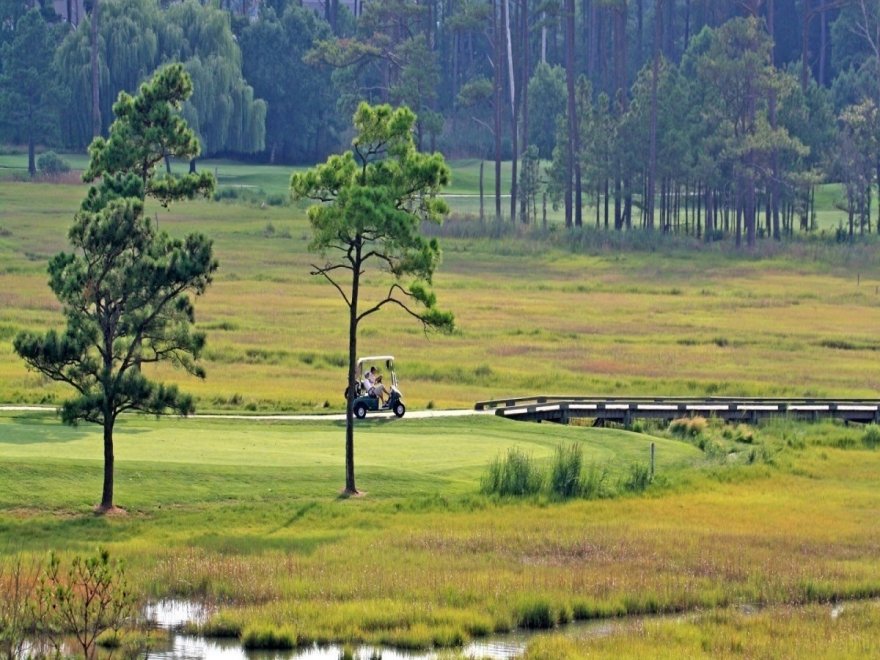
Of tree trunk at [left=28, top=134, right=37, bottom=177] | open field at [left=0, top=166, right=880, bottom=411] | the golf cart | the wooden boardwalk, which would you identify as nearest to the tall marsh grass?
the golf cart

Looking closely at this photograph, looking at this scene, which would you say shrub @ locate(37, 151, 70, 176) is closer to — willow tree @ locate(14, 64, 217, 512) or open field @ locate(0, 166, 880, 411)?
open field @ locate(0, 166, 880, 411)

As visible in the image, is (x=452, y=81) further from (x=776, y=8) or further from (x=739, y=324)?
(x=739, y=324)

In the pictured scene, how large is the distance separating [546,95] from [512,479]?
128701 mm

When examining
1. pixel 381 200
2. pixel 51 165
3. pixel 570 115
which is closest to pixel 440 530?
pixel 381 200

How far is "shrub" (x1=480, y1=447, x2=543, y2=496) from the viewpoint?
39188 millimetres

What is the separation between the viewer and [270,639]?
2692 centimetres

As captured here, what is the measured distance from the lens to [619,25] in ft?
513

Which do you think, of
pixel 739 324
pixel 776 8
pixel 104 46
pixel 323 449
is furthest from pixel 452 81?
pixel 323 449

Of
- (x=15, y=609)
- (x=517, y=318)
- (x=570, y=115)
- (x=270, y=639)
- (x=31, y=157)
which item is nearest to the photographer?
(x=15, y=609)

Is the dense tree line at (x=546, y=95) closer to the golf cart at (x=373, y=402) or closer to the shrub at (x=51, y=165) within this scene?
the shrub at (x=51, y=165)

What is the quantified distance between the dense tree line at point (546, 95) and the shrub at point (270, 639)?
318 feet

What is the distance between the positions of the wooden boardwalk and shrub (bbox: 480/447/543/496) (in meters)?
10.8

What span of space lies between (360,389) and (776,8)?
141 meters

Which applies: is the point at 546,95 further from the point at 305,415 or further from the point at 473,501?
the point at 473,501
